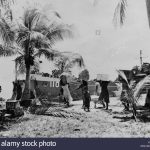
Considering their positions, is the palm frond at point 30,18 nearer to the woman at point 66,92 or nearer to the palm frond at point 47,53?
the palm frond at point 47,53

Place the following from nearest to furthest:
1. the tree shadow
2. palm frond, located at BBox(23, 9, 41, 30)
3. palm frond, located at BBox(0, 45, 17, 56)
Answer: the tree shadow < palm frond, located at BBox(0, 45, 17, 56) < palm frond, located at BBox(23, 9, 41, 30)

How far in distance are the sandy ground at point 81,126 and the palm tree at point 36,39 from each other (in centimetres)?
401

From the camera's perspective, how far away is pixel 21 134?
813cm

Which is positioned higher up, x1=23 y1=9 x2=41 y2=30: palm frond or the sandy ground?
x1=23 y1=9 x2=41 y2=30: palm frond

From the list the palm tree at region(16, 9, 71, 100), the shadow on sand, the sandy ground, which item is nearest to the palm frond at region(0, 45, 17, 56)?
the palm tree at region(16, 9, 71, 100)

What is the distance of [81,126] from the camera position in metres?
8.84

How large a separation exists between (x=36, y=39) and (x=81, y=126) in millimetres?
6054

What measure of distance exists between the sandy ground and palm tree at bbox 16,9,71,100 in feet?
13.2

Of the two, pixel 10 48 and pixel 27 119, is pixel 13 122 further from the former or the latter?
pixel 10 48

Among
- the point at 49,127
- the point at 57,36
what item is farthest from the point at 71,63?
the point at 49,127

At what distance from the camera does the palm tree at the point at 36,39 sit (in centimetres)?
1407

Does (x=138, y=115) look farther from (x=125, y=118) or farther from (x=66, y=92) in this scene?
(x=66, y=92)

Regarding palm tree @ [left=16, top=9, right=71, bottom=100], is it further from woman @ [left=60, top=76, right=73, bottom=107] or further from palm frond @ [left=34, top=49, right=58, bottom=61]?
woman @ [left=60, top=76, right=73, bottom=107]

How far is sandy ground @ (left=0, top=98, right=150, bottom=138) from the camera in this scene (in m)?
7.97
